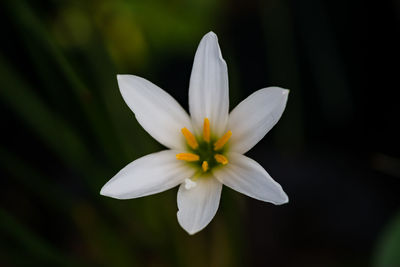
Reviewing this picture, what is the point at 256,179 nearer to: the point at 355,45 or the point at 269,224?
the point at 269,224

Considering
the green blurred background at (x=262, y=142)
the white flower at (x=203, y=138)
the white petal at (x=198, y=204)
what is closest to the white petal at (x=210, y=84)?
the white flower at (x=203, y=138)

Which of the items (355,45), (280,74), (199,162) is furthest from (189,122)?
(355,45)

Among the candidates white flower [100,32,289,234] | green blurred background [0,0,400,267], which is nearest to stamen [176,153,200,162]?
white flower [100,32,289,234]

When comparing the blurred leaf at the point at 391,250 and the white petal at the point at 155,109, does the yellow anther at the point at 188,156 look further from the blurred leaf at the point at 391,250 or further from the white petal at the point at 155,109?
the blurred leaf at the point at 391,250

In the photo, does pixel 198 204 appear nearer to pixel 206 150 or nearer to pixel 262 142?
pixel 206 150

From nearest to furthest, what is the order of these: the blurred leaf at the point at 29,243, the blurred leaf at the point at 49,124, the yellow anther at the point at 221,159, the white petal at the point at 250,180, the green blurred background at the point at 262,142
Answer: the white petal at the point at 250,180
the yellow anther at the point at 221,159
the blurred leaf at the point at 29,243
the blurred leaf at the point at 49,124
the green blurred background at the point at 262,142

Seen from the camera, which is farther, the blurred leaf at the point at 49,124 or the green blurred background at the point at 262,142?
the green blurred background at the point at 262,142

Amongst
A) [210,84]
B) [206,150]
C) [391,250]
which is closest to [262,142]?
[391,250]
